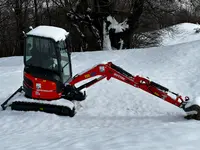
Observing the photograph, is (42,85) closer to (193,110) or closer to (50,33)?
(50,33)

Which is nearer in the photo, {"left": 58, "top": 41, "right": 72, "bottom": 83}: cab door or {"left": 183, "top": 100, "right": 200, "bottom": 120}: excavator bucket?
{"left": 183, "top": 100, "right": 200, "bottom": 120}: excavator bucket

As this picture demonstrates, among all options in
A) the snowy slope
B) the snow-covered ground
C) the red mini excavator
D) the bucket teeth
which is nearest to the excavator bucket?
the bucket teeth

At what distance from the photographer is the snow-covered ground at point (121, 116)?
5773 mm

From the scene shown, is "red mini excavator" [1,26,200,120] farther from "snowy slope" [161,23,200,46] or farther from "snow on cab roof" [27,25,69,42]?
"snowy slope" [161,23,200,46]

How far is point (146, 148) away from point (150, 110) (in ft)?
13.7

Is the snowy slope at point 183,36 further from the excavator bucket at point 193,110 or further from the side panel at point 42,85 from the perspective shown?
the excavator bucket at point 193,110

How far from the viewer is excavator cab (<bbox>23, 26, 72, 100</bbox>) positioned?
880 centimetres

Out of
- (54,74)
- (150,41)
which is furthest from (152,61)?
(150,41)

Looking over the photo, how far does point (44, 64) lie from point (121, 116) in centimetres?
244

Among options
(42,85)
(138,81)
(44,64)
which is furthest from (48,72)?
(138,81)

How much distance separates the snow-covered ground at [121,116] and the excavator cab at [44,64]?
2.10 feet

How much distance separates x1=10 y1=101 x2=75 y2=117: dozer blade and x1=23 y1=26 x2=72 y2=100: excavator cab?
0.82ft

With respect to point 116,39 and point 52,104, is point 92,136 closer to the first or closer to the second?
point 52,104

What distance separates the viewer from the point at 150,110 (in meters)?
9.23
